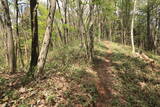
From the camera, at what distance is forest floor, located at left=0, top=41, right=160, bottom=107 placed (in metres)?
5.23

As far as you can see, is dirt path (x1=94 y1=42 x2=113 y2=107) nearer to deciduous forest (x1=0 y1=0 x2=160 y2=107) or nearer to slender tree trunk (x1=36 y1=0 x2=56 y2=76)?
deciduous forest (x1=0 y1=0 x2=160 y2=107)

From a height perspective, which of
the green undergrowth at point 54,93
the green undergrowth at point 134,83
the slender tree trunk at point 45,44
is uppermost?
the slender tree trunk at point 45,44

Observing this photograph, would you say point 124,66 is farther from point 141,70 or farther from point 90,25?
point 90,25

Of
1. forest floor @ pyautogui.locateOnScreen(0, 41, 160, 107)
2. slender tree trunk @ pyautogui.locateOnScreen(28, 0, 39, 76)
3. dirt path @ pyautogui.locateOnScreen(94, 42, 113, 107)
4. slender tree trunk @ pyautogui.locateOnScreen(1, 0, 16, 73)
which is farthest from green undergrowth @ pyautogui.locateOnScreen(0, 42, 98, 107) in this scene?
slender tree trunk @ pyautogui.locateOnScreen(1, 0, 16, 73)

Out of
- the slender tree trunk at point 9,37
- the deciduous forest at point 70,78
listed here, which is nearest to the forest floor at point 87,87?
the deciduous forest at point 70,78

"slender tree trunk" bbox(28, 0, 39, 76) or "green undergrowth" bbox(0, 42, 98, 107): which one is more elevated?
"slender tree trunk" bbox(28, 0, 39, 76)

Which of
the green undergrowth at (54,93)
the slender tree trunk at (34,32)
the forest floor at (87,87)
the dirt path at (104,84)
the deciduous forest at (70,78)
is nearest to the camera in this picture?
the green undergrowth at (54,93)

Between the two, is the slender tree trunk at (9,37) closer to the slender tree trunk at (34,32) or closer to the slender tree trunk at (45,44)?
the slender tree trunk at (34,32)

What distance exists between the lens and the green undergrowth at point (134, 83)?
7.56 meters

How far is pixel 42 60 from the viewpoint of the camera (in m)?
6.23

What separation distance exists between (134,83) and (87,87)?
3869 millimetres

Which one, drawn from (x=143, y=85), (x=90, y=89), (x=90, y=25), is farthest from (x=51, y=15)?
(x=143, y=85)

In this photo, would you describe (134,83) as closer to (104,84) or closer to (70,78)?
(104,84)

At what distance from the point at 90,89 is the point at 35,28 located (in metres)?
3.69
